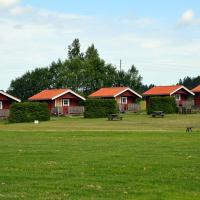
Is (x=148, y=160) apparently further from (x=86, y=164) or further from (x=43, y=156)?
(x=43, y=156)

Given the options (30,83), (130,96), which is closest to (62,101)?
(130,96)

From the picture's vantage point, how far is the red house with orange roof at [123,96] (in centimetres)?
7738

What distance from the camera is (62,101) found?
75.2 metres

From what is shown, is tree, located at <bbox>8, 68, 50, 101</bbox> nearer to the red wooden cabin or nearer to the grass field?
the red wooden cabin

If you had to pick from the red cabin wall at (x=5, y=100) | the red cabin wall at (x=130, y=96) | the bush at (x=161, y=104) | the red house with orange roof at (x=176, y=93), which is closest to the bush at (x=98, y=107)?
the bush at (x=161, y=104)

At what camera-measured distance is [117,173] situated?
14078 mm

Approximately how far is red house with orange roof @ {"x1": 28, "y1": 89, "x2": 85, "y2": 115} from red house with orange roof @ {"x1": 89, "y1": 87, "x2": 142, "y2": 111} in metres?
4.49

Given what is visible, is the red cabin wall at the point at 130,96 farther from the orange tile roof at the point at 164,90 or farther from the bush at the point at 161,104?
the bush at the point at 161,104

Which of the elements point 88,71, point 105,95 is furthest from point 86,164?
point 88,71

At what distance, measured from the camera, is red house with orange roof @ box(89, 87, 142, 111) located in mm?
77375

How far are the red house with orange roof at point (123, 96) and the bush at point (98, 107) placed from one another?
11.3 meters

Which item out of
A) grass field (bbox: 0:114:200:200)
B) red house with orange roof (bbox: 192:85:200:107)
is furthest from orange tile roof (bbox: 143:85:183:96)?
grass field (bbox: 0:114:200:200)

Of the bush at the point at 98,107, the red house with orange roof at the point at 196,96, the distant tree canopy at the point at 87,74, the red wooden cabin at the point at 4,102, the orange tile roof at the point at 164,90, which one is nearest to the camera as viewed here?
the bush at the point at 98,107

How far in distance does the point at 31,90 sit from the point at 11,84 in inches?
336
